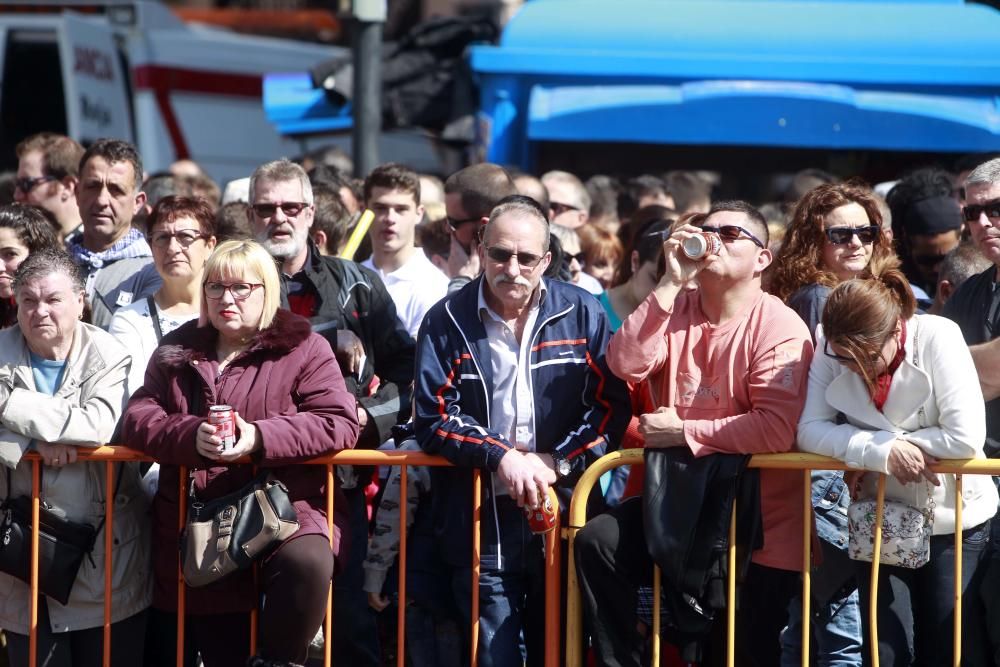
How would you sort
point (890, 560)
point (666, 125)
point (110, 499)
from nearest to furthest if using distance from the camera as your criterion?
point (890, 560), point (110, 499), point (666, 125)

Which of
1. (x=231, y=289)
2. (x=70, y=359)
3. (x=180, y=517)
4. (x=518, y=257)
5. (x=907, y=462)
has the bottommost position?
(x=180, y=517)

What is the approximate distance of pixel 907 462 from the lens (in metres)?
4.15

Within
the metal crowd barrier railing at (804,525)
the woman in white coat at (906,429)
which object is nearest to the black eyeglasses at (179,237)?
the metal crowd barrier railing at (804,525)

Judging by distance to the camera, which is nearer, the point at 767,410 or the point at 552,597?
the point at 767,410

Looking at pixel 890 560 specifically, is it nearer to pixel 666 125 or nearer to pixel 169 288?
pixel 169 288

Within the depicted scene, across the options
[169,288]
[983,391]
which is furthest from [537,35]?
[983,391]

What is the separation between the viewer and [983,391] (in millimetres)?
4527

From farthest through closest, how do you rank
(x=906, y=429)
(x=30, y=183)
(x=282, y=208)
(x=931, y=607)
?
(x=30, y=183), (x=282, y=208), (x=931, y=607), (x=906, y=429)

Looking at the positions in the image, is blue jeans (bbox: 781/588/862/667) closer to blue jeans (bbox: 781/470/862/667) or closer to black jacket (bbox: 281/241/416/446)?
blue jeans (bbox: 781/470/862/667)

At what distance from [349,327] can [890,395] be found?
1.97 m

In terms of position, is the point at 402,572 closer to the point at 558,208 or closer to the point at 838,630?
the point at 838,630

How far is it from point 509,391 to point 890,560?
132 cm

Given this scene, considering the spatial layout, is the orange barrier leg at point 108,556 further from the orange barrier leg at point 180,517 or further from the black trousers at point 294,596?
the black trousers at point 294,596

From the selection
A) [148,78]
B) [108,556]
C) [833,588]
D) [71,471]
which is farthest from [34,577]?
[148,78]
